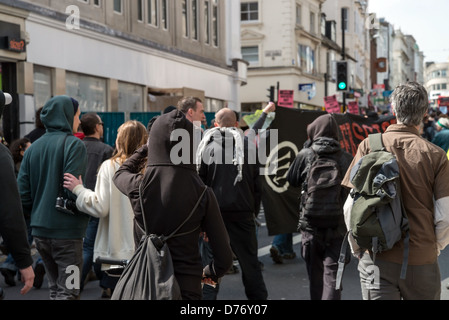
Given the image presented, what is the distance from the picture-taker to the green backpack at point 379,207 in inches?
154

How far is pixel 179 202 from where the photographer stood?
146 inches

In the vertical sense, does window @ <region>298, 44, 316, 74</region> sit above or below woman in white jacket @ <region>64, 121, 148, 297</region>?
above

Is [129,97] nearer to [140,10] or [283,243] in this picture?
[140,10]

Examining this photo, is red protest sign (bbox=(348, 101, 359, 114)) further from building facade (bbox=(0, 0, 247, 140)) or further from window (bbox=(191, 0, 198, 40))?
window (bbox=(191, 0, 198, 40))

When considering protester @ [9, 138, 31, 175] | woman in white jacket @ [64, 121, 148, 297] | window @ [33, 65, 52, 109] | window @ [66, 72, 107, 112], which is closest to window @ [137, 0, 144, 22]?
window @ [66, 72, 107, 112]

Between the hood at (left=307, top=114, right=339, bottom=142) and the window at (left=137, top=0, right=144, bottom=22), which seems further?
the window at (left=137, top=0, right=144, bottom=22)

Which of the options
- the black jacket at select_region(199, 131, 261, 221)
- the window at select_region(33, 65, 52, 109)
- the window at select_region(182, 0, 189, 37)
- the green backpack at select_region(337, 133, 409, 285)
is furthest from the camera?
the window at select_region(182, 0, 189, 37)

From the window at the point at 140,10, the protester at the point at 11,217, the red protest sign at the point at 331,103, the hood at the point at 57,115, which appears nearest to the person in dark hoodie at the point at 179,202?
the protester at the point at 11,217

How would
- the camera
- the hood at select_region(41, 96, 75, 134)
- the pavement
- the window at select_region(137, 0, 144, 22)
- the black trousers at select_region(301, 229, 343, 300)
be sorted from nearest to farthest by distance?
the camera
the hood at select_region(41, 96, 75, 134)
the black trousers at select_region(301, 229, 343, 300)
the pavement
the window at select_region(137, 0, 144, 22)

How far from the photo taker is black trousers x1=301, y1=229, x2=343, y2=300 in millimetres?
6145

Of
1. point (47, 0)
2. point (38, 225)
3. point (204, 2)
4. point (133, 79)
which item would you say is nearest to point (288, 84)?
point (204, 2)

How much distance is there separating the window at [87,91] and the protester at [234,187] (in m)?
11.5

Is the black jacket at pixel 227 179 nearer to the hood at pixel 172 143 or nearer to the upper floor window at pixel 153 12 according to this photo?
the hood at pixel 172 143

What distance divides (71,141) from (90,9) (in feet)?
45.8
